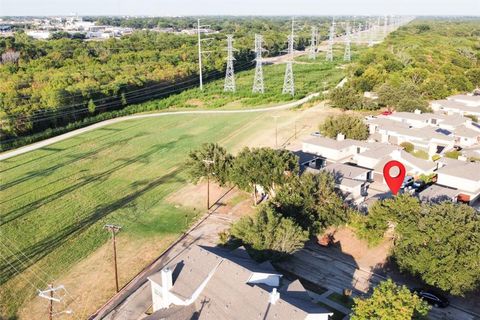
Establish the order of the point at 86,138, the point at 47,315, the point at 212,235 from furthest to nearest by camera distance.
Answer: the point at 86,138
the point at 212,235
the point at 47,315

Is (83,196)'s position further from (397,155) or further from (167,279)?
(397,155)

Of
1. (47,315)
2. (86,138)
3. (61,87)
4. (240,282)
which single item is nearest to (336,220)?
(240,282)

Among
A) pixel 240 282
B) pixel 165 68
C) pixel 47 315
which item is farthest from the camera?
pixel 165 68

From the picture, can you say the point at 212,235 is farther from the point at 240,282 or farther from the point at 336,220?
the point at 240,282

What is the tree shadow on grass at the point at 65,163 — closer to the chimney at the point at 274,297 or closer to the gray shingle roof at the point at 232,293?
the gray shingle roof at the point at 232,293

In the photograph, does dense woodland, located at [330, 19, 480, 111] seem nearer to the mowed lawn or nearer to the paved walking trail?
the paved walking trail

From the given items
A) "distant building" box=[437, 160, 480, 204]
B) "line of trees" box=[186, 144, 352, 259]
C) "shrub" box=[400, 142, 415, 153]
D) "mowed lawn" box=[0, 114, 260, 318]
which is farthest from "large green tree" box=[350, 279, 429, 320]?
"shrub" box=[400, 142, 415, 153]

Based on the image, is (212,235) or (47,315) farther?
(212,235)

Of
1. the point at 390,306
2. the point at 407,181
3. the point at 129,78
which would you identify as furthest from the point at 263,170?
the point at 129,78
